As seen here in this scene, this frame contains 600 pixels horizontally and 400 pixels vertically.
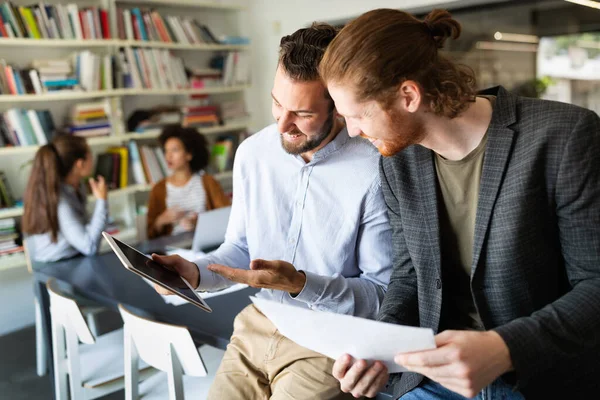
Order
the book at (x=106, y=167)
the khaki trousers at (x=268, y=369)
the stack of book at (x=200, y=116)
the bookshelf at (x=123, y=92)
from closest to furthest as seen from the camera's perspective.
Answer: the khaki trousers at (x=268, y=369) → the bookshelf at (x=123, y=92) → the book at (x=106, y=167) → the stack of book at (x=200, y=116)

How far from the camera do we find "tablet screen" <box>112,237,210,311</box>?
4.45 ft

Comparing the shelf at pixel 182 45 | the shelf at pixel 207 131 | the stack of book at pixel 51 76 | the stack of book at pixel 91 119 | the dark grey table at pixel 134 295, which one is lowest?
the dark grey table at pixel 134 295

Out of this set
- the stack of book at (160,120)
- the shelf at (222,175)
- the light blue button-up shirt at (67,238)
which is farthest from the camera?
the shelf at (222,175)

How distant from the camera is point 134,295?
242 cm

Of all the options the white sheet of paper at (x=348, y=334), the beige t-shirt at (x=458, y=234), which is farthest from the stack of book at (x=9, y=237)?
the beige t-shirt at (x=458, y=234)

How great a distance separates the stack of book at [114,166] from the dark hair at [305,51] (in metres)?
3.23

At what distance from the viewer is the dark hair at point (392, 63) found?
124cm

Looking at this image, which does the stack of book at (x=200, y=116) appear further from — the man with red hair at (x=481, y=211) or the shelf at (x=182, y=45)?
the man with red hair at (x=481, y=211)

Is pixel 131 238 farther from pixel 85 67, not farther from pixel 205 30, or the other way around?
pixel 205 30

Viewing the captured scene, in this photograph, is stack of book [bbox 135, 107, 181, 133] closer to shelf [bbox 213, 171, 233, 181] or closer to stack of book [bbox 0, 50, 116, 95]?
stack of book [bbox 0, 50, 116, 95]

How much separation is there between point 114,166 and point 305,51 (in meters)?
3.32

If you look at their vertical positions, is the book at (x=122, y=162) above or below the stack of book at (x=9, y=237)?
above

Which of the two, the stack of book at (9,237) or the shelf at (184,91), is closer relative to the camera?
the stack of book at (9,237)

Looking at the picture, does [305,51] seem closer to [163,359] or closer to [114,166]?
[163,359]
